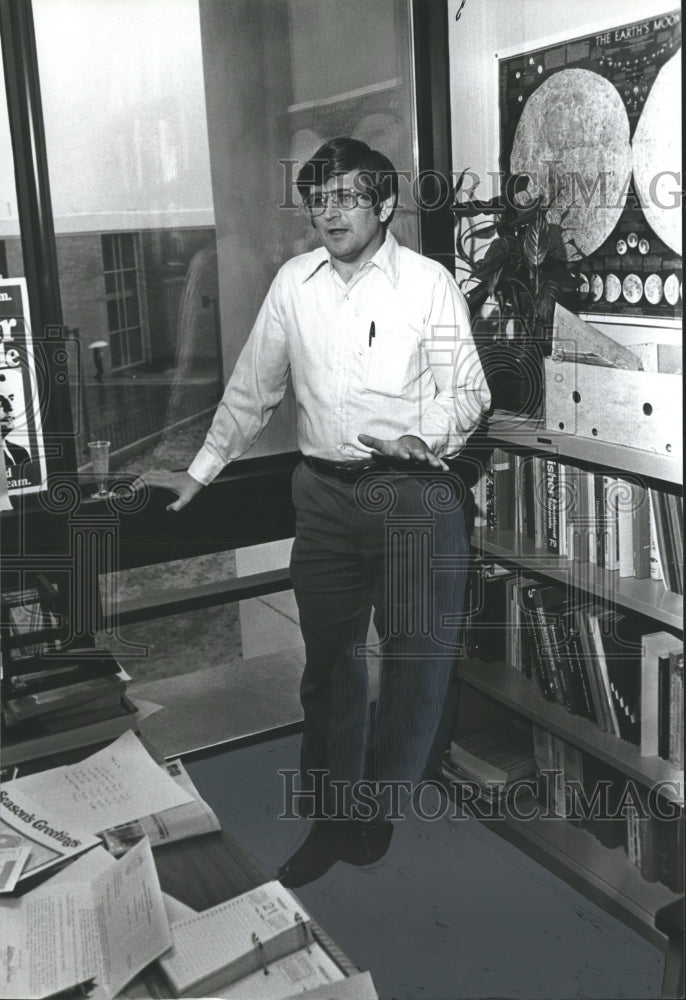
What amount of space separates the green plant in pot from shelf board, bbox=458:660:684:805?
2.15ft

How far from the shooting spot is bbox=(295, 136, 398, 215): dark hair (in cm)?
198

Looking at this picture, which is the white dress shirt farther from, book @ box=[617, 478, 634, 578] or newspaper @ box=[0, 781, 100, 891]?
newspaper @ box=[0, 781, 100, 891]

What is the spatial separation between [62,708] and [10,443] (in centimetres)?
64

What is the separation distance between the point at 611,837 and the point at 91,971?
1.34 metres

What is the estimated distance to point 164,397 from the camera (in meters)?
2.13

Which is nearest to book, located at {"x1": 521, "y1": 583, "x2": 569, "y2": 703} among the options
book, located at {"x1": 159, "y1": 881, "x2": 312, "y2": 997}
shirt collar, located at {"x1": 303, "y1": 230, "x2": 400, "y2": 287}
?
shirt collar, located at {"x1": 303, "y1": 230, "x2": 400, "y2": 287}

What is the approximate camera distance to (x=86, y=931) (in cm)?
118

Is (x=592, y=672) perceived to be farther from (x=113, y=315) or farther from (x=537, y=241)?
(x=113, y=315)

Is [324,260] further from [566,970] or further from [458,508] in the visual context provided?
[566,970]

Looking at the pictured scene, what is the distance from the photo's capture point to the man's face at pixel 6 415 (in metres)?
2.01

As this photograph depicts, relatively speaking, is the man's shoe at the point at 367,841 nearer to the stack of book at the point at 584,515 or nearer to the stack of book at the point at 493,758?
the stack of book at the point at 493,758

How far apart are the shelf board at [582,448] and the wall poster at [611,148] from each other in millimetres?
271

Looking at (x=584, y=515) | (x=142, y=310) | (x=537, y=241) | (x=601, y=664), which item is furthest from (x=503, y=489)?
(x=142, y=310)

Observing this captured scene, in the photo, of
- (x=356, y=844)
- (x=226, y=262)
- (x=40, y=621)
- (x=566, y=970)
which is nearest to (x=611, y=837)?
(x=566, y=970)
